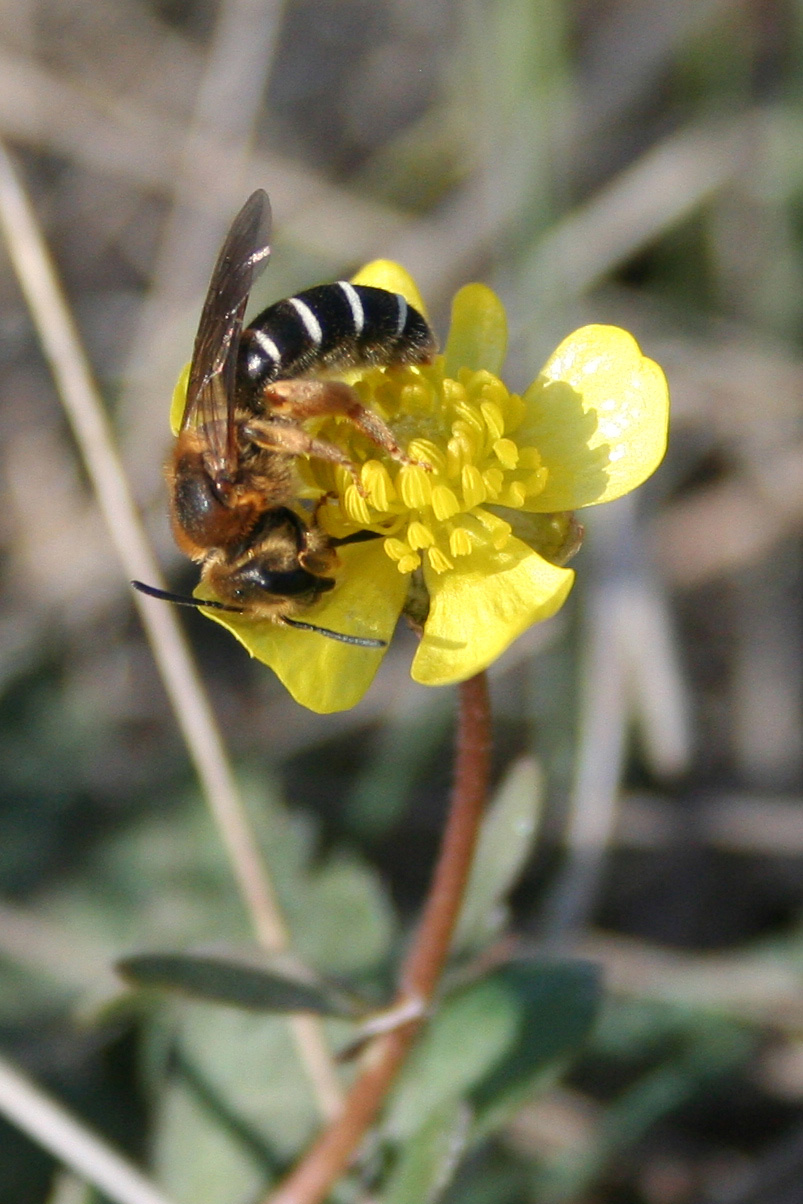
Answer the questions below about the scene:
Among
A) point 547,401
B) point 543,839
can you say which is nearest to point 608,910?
point 543,839

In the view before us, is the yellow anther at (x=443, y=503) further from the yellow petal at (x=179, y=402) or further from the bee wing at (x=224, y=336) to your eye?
the yellow petal at (x=179, y=402)

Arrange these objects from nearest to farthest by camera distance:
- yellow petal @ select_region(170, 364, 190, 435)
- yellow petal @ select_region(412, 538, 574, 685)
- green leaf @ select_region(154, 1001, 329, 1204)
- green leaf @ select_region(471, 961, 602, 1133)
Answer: yellow petal @ select_region(412, 538, 574, 685), yellow petal @ select_region(170, 364, 190, 435), green leaf @ select_region(471, 961, 602, 1133), green leaf @ select_region(154, 1001, 329, 1204)

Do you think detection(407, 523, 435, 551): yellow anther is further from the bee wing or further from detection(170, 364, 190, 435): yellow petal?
detection(170, 364, 190, 435): yellow petal

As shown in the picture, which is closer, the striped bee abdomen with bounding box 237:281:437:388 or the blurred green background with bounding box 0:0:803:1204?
the striped bee abdomen with bounding box 237:281:437:388

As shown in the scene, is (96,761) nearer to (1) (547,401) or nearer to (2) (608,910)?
(2) (608,910)

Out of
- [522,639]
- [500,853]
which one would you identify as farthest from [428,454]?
[522,639]

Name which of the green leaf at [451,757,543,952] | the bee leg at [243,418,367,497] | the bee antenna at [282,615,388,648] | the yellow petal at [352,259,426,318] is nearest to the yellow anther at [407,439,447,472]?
the bee leg at [243,418,367,497]
